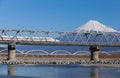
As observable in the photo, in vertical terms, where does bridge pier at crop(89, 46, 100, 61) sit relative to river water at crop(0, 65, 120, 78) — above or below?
above

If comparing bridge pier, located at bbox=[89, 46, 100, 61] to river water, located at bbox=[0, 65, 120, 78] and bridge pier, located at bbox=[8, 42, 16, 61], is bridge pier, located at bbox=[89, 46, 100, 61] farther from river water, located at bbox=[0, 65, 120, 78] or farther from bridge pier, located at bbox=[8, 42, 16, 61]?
river water, located at bbox=[0, 65, 120, 78]

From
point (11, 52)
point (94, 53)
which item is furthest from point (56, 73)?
point (94, 53)

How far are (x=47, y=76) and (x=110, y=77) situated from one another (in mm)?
11756

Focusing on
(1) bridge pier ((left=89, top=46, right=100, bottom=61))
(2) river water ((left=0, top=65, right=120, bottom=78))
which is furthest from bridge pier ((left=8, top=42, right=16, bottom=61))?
(2) river water ((left=0, top=65, right=120, bottom=78))

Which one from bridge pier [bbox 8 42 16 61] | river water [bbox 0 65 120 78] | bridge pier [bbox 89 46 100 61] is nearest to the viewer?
river water [bbox 0 65 120 78]

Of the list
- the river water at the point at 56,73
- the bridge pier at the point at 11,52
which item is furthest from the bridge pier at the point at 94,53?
the river water at the point at 56,73

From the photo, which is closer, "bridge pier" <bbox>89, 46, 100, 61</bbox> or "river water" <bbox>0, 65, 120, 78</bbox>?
"river water" <bbox>0, 65, 120, 78</bbox>

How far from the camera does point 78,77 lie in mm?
78938

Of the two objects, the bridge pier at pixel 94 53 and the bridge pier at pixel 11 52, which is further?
the bridge pier at pixel 94 53

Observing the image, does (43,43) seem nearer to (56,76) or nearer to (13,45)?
(13,45)

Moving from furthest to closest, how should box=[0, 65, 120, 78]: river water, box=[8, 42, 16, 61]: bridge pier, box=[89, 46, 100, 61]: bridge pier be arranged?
box=[89, 46, 100, 61]: bridge pier, box=[8, 42, 16, 61]: bridge pier, box=[0, 65, 120, 78]: river water

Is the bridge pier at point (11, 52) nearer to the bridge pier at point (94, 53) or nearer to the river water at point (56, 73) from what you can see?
the bridge pier at point (94, 53)

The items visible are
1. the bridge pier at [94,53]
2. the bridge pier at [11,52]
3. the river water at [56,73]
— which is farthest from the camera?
the bridge pier at [94,53]

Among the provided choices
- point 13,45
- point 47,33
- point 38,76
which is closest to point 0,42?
point 13,45
